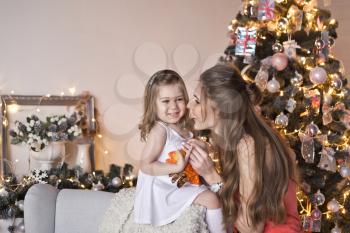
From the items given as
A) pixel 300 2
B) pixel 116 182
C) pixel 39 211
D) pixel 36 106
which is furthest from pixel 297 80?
pixel 36 106

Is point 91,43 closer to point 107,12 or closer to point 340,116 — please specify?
point 107,12

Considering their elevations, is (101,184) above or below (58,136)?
below

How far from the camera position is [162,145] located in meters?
1.98

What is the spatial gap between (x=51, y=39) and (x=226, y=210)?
2327 mm

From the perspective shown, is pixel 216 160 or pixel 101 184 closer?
pixel 216 160

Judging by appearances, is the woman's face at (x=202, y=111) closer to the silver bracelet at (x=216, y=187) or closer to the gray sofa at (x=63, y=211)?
the silver bracelet at (x=216, y=187)

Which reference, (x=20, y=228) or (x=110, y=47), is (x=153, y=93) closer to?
(x=20, y=228)

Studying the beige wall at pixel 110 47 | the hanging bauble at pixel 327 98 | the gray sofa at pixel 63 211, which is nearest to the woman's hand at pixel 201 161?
the gray sofa at pixel 63 211

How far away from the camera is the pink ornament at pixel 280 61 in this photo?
2488 millimetres

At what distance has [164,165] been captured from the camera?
1.88 m

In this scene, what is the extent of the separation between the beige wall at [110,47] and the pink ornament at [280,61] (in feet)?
4.78

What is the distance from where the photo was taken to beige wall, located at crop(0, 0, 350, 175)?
3420mm

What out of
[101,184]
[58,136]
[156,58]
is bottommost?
[101,184]

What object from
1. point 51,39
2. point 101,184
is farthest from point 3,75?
point 101,184
